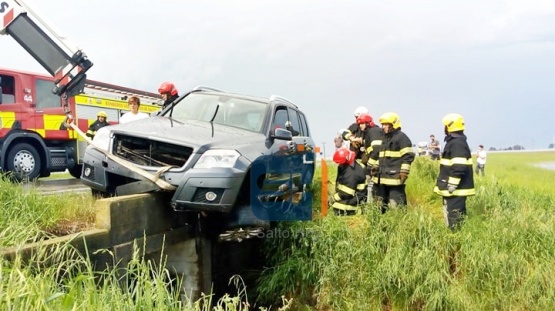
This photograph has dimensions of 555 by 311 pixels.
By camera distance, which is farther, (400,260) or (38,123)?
(38,123)

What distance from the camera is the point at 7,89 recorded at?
920cm

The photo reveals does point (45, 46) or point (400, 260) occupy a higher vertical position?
point (45, 46)

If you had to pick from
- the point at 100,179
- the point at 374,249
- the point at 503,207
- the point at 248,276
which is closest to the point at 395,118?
the point at 374,249

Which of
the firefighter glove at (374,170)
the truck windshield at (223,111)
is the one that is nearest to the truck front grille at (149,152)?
the truck windshield at (223,111)

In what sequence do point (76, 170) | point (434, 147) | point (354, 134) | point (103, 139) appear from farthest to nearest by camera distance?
point (434, 147), point (76, 170), point (354, 134), point (103, 139)

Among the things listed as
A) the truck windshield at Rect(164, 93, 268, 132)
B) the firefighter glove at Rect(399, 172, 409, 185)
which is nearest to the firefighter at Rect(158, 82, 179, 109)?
the truck windshield at Rect(164, 93, 268, 132)

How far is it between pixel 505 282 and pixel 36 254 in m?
4.90

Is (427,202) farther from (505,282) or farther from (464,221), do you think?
(505,282)

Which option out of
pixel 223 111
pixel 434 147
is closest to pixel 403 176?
pixel 223 111

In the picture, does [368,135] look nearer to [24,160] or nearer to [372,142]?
[372,142]

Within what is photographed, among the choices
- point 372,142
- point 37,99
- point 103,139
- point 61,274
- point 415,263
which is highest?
point 37,99

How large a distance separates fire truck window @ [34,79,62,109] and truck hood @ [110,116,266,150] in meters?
5.75

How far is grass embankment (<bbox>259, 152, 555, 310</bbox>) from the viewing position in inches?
200

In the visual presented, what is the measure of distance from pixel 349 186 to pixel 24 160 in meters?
7.16
